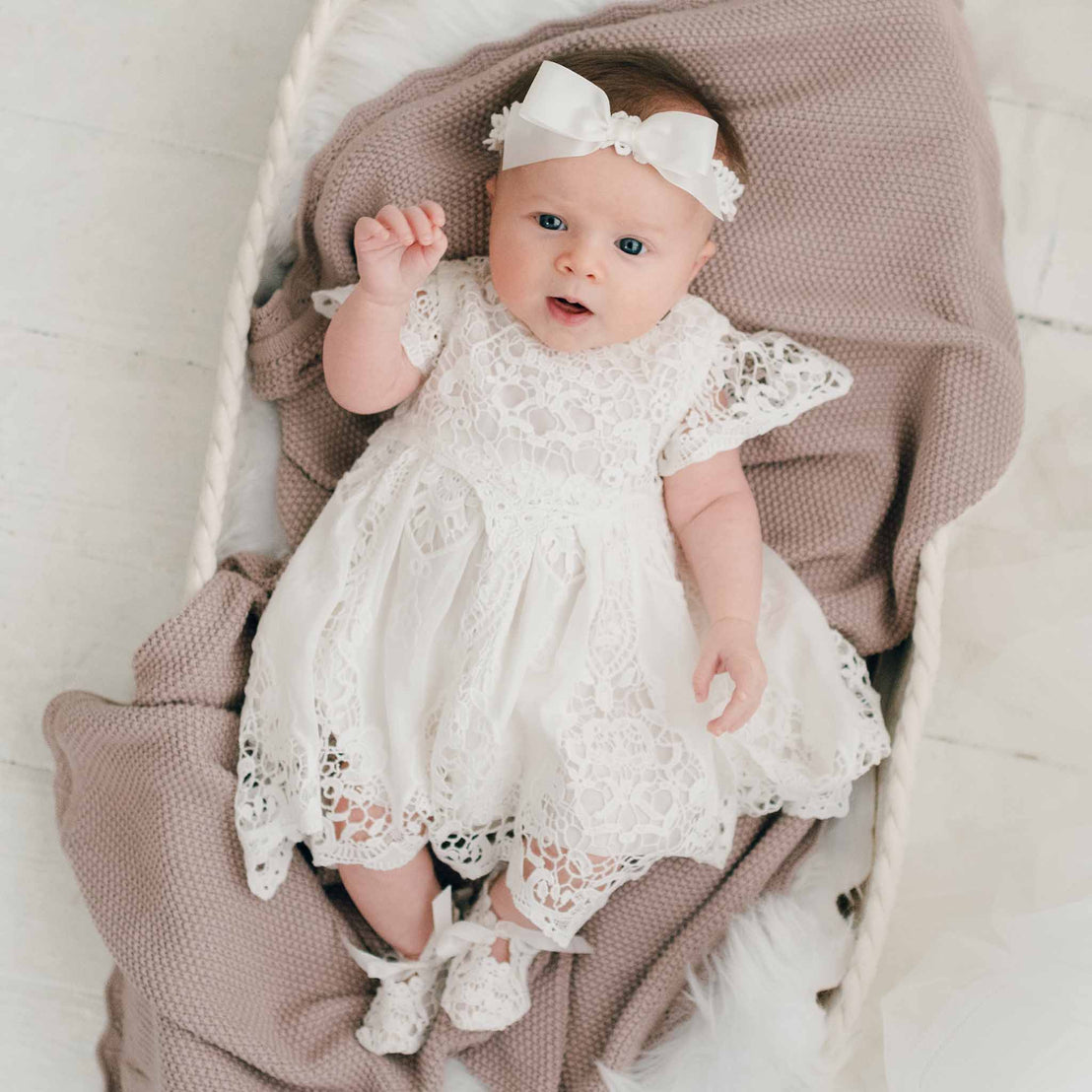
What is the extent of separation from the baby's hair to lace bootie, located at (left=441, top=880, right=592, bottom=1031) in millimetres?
835

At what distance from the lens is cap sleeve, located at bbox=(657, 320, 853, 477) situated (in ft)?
3.88

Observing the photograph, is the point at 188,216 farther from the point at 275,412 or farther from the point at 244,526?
the point at 244,526

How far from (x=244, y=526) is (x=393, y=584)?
0.74 ft

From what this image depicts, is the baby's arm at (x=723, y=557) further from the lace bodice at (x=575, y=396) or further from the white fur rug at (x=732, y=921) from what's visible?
the white fur rug at (x=732, y=921)

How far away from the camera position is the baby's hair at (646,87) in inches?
43.0

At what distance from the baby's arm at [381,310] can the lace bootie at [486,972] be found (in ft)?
1.84

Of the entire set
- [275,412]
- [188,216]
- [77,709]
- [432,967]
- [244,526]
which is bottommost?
[432,967]

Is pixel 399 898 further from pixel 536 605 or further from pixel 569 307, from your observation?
pixel 569 307

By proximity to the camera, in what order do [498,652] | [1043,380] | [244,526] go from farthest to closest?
1. [1043,380]
2. [244,526]
3. [498,652]

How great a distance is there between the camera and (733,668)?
111cm

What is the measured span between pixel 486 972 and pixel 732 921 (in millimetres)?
269

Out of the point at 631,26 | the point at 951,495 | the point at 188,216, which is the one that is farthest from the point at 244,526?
the point at 951,495

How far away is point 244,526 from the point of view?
51.0 inches

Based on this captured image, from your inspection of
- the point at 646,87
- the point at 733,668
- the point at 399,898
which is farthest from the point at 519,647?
the point at 646,87
